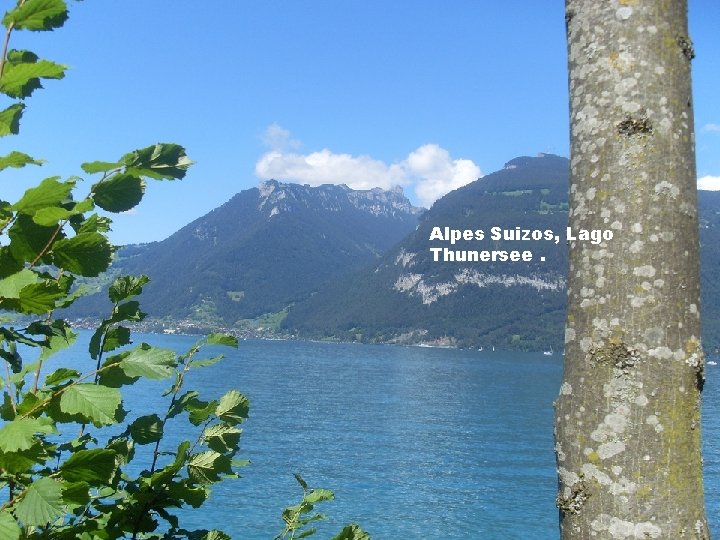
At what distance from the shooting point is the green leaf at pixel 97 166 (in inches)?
44.5

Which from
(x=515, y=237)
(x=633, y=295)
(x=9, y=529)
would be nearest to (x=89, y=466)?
(x=9, y=529)

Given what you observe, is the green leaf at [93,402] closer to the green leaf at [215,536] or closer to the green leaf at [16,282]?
the green leaf at [16,282]

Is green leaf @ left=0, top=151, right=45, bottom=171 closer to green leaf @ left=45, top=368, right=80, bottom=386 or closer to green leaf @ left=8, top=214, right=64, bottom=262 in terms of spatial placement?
green leaf @ left=8, top=214, right=64, bottom=262

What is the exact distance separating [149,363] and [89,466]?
199mm

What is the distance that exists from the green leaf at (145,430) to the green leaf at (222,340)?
0.24 m

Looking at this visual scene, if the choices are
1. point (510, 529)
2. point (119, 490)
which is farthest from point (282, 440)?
point (119, 490)

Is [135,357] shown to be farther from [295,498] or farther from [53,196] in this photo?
[295,498]

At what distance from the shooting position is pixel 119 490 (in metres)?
1.61

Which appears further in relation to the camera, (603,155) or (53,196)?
(603,155)

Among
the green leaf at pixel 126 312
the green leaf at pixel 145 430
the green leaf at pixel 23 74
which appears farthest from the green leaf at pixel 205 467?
the green leaf at pixel 23 74

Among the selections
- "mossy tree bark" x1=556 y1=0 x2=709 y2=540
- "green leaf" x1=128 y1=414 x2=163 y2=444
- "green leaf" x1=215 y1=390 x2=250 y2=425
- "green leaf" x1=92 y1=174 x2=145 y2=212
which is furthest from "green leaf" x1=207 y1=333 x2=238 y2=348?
"mossy tree bark" x1=556 y1=0 x2=709 y2=540

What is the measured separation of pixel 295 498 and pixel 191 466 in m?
34.0

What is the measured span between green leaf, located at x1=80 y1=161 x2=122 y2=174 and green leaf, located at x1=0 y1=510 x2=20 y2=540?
1.87 ft

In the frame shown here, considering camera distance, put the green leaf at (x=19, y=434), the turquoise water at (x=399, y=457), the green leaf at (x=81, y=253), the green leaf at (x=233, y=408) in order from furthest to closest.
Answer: the turquoise water at (x=399, y=457) < the green leaf at (x=233, y=408) < the green leaf at (x=81, y=253) < the green leaf at (x=19, y=434)
